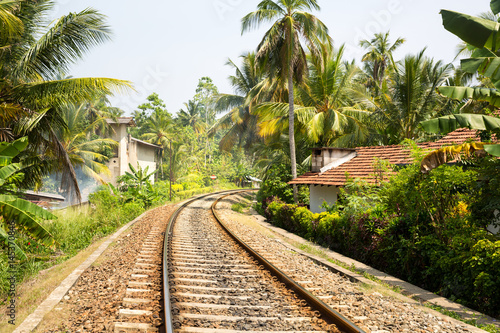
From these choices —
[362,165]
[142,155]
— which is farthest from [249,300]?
[142,155]

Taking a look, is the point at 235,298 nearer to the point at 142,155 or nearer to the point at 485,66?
the point at 485,66

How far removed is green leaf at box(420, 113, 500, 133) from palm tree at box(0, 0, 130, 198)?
783cm

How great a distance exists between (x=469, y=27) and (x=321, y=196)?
10.6m

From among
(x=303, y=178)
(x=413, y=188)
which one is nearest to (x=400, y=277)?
(x=413, y=188)

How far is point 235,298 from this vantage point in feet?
19.1

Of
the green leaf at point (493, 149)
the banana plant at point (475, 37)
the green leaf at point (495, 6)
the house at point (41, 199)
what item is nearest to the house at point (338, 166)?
the banana plant at point (475, 37)

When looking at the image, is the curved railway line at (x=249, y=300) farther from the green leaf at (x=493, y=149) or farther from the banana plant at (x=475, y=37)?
the banana plant at (x=475, y=37)

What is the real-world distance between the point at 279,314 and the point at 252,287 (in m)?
1.39

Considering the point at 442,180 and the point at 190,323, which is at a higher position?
the point at 442,180

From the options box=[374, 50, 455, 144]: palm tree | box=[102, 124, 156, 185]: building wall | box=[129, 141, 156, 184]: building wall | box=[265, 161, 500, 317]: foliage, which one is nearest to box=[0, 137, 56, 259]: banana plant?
box=[265, 161, 500, 317]: foliage

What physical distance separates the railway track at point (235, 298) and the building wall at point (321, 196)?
733 centimetres

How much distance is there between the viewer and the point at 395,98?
66.2ft

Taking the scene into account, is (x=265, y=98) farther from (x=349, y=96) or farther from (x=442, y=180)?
(x=442, y=180)

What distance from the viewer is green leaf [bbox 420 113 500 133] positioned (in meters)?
6.95
